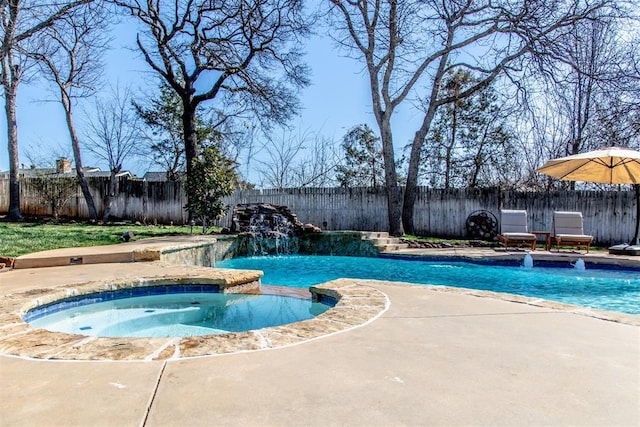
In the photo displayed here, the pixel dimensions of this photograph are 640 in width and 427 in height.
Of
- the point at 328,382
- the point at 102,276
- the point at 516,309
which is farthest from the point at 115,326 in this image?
the point at 516,309

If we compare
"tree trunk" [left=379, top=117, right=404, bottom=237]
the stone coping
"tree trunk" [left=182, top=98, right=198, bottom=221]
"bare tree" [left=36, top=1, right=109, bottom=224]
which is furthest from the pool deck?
"bare tree" [left=36, top=1, right=109, bottom=224]

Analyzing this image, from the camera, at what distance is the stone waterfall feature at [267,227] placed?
10.4 metres

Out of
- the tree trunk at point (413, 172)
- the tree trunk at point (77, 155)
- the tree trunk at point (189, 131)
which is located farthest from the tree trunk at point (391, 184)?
the tree trunk at point (77, 155)

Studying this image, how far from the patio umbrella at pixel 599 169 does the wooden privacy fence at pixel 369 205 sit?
238 cm

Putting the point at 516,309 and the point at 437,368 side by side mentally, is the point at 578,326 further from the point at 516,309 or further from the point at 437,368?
the point at 437,368

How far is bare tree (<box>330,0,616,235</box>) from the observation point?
10666 mm

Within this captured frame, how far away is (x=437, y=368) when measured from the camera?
2.12 metres

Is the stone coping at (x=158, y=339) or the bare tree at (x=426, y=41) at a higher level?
the bare tree at (x=426, y=41)

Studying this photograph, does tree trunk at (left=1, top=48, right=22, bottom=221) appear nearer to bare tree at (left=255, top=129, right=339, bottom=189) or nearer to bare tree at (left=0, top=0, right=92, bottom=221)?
A: bare tree at (left=0, top=0, right=92, bottom=221)

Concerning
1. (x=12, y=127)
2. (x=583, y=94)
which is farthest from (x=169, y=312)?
(x=583, y=94)

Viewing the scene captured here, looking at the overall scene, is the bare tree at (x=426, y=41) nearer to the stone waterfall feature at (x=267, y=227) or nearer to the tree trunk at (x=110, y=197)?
the stone waterfall feature at (x=267, y=227)

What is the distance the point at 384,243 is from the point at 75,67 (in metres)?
12.1

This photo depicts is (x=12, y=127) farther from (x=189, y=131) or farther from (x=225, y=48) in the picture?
(x=225, y=48)

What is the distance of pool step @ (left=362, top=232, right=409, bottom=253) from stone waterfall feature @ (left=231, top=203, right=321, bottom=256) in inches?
57.2
